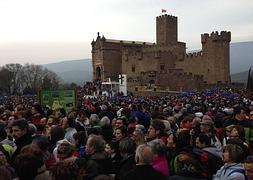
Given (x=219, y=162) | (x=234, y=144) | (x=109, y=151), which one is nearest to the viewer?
(x=234, y=144)

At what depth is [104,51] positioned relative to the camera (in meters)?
74.4

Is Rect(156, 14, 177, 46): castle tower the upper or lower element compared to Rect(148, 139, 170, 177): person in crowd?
upper

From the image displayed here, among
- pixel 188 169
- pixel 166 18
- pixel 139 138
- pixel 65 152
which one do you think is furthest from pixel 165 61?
pixel 188 169

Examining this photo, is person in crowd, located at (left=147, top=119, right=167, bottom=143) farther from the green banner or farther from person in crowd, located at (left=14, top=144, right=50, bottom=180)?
the green banner

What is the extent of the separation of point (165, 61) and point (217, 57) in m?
9.17

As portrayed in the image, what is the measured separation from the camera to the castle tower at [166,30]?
7212cm

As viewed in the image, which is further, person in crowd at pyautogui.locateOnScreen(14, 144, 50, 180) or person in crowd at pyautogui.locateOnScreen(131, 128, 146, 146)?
person in crowd at pyautogui.locateOnScreen(131, 128, 146, 146)

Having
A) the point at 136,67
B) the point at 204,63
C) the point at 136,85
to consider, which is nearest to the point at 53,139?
the point at 136,85

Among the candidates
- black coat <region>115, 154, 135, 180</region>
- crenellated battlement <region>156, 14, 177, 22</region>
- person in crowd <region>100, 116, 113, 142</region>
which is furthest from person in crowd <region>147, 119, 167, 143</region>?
crenellated battlement <region>156, 14, 177, 22</region>

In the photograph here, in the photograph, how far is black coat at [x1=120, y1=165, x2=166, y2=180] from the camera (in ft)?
16.5

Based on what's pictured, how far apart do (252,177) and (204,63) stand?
61.7 meters

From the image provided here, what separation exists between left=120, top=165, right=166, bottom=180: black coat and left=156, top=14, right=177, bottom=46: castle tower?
68.0m

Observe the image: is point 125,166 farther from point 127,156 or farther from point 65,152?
point 65,152

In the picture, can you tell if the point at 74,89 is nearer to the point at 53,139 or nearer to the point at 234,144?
the point at 53,139
